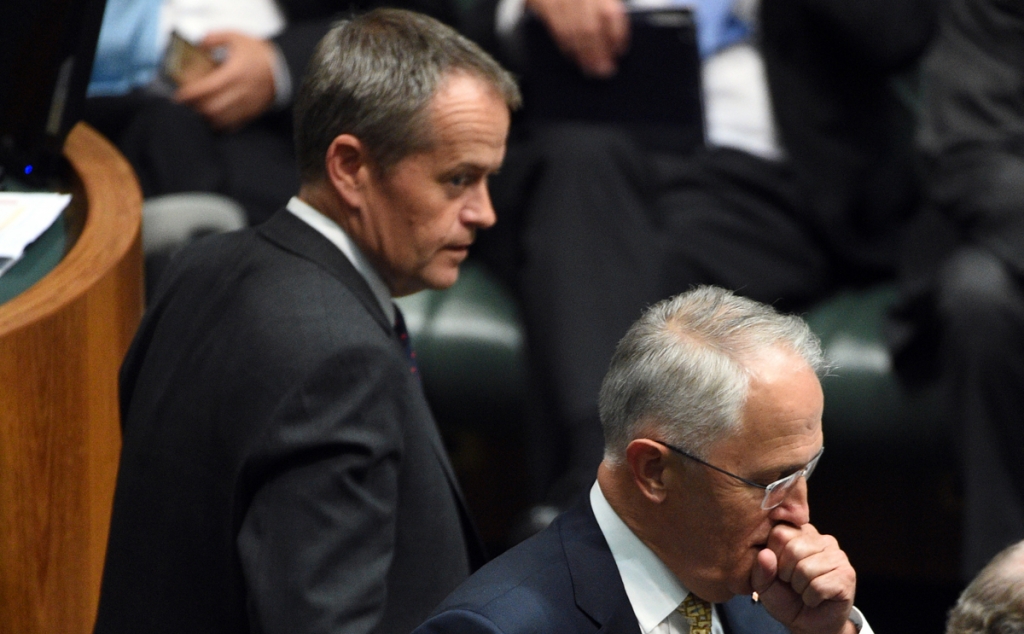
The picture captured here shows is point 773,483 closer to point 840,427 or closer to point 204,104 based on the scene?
point 840,427

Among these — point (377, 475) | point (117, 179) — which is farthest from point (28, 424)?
point (117, 179)

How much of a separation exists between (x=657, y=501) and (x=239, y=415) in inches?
19.2

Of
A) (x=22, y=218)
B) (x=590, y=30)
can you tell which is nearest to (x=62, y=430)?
(x=22, y=218)

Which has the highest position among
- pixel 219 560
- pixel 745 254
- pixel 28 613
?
pixel 219 560

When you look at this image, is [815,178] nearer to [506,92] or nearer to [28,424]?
[506,92]

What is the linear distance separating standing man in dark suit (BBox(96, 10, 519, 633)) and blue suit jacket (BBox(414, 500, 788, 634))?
7.7 inches

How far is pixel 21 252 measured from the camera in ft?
6.31

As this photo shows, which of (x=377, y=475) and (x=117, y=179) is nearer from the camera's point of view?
(x=377, y=475)

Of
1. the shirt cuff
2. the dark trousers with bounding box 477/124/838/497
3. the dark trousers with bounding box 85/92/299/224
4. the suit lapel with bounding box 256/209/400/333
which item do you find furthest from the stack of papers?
the shirt cuff

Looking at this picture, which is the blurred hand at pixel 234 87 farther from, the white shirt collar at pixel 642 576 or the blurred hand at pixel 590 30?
the white shirt collar at pixel 642 576

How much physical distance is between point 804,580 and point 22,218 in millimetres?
1246

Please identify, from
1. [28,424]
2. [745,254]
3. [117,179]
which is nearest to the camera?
[28,424]

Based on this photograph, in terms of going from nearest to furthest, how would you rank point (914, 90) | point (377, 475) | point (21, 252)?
point (377, 475) < point (21, 252) < point (914, 90)

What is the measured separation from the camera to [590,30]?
2930mm
